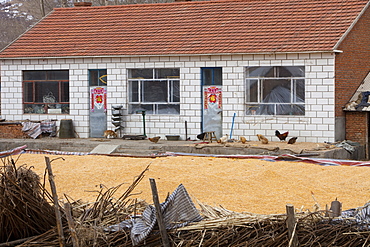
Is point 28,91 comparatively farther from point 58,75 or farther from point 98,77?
point 98,77

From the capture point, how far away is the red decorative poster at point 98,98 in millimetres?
24250

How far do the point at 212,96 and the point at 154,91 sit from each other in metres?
2.31

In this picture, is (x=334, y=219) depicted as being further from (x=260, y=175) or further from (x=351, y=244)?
(x=260, y=175)

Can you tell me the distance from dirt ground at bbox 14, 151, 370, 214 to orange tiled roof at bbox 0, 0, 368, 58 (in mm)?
6787

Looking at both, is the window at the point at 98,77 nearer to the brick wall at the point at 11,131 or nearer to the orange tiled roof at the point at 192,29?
the orange tiled roof at the point at 192,29

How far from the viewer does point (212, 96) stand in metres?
22.9

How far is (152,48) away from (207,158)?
764cm

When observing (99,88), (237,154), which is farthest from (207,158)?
(99,88)

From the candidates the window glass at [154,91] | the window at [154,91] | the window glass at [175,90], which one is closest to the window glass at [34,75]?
the window at [154,91]

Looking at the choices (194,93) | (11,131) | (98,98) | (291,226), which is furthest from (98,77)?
→ (291,226)

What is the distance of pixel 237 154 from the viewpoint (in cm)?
1908

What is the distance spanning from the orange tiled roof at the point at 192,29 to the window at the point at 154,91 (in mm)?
863

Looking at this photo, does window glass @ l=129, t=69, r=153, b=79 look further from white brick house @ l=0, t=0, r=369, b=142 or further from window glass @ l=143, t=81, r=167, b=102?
window glass @ l=143, t=81, r=167, b=102

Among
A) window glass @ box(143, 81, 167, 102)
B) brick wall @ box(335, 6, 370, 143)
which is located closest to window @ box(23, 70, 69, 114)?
window glass @ box(143, 81, 167, 102)
